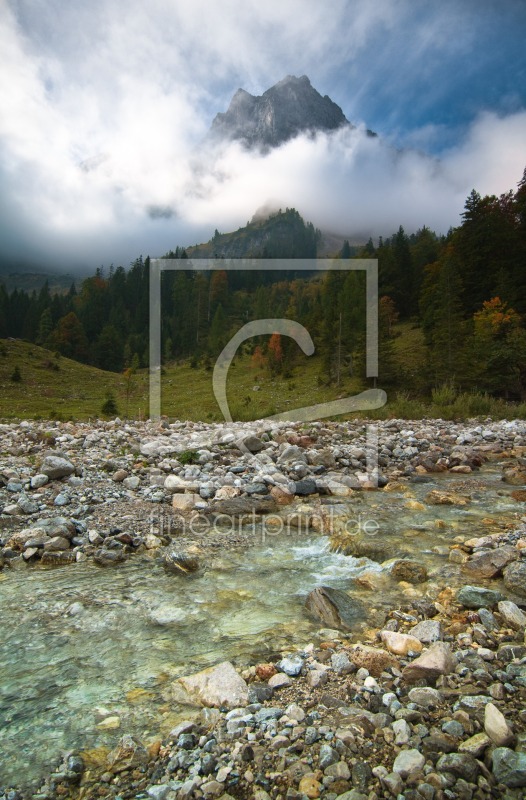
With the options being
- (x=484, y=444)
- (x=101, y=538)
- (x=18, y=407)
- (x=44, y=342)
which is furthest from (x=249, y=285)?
(x=101, y=538)

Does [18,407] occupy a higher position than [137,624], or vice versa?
[18,407]

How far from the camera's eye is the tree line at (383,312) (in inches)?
1462

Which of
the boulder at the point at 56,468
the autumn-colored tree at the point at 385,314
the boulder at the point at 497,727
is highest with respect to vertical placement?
the autumn-colored tree at the point at 385,314

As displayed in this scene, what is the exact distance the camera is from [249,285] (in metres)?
136

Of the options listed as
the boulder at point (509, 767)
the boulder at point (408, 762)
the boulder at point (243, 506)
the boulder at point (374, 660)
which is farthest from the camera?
the boulder at point (243, 506)

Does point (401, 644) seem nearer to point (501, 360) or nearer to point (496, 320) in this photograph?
point (501, 360)

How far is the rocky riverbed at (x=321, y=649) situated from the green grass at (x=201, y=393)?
1477cm

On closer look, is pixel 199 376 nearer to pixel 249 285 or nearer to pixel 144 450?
pixel 144 450

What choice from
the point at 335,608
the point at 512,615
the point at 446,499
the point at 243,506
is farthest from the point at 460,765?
the point at 446,499

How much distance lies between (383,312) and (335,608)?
54.0 meters

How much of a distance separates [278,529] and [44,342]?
8912cm

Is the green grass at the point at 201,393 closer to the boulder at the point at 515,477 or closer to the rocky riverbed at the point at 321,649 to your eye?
the boulder at the point at 515,477

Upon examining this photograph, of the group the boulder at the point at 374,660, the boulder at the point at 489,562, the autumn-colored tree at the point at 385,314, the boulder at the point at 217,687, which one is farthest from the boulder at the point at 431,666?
the autumn-colored tree at the point at 385,314

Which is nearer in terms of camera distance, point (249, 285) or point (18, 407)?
point (18, 407)
